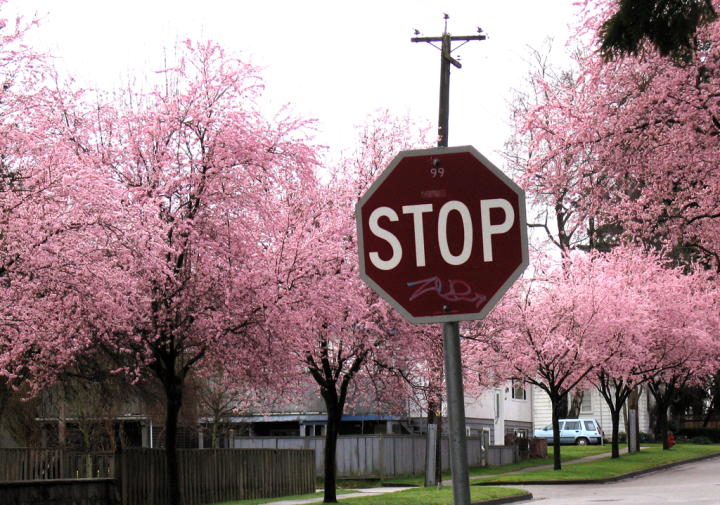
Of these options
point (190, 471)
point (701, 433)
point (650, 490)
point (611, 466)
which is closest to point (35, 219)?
point (190, 471)

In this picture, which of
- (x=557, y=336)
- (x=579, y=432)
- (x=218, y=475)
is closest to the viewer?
(x=218, y=475)

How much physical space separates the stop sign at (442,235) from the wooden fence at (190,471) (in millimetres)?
16485

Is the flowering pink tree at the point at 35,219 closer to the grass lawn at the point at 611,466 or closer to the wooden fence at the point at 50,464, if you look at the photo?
the wooden fence at the point at 50,464

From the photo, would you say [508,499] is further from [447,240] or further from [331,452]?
[447,240]

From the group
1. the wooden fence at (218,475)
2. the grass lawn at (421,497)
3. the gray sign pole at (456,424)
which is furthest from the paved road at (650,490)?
the gray sign pole at (456,424)

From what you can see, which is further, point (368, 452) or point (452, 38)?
point (368, 452)

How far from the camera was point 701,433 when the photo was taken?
5297 centimetres

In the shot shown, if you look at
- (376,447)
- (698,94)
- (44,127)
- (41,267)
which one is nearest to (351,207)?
(44,127)

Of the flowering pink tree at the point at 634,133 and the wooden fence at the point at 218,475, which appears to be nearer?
the flowering pink tree at the point at 634,133

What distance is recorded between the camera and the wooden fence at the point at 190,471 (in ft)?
63.8

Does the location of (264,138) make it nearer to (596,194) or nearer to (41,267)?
(41,267)

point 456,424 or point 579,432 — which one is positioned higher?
point 456,424

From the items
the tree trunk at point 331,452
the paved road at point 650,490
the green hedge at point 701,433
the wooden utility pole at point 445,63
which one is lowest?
the green hedge at point 701,433

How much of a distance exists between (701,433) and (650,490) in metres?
33.3
